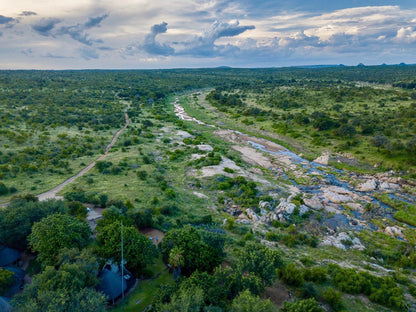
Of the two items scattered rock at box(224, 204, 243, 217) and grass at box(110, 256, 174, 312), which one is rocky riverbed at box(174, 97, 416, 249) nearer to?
scattered rock at box(224, 204, 243, 217)

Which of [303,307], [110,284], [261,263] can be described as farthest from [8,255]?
[303,307]

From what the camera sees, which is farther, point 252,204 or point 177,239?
point 252,204

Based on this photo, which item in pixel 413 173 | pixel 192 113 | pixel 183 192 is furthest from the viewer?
pixel 192 113

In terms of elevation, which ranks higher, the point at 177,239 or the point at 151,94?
the point at 151,94

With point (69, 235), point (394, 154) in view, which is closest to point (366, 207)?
point (394, 154)

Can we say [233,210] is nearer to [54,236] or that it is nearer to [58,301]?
[54,236]

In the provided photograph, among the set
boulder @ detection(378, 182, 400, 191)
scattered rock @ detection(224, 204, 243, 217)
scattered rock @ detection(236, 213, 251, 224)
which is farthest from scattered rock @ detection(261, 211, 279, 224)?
boulder @ detection(378, 182, 400, 191)

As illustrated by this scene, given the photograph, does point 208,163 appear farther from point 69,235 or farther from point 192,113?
point 192,113

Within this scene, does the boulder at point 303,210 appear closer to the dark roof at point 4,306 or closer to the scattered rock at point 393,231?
the scattered rock at point 393,231
